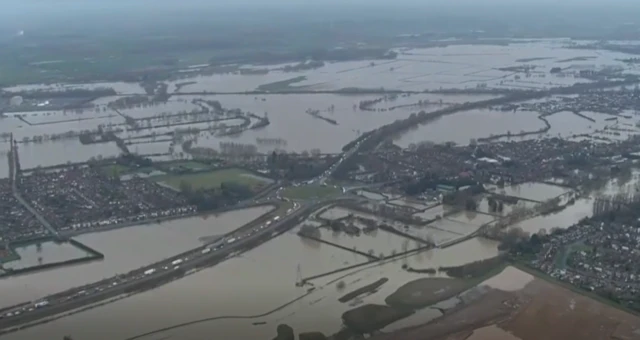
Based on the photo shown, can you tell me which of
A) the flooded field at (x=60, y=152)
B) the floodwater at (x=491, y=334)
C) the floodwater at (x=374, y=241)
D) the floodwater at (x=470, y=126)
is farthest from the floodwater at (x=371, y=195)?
the flooded field at (x=60, y=152)

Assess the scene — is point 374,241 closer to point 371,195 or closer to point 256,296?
point 371,195

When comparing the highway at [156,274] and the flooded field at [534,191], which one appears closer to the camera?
the highway at [156,274]

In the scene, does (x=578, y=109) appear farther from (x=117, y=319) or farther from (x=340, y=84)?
(x=117, y=319)

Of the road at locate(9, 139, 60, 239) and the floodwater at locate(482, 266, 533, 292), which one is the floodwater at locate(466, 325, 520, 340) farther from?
the road at locate(9, 139, 60, 239)

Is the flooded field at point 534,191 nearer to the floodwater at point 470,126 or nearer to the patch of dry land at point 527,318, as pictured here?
the floodwater at point 470,126

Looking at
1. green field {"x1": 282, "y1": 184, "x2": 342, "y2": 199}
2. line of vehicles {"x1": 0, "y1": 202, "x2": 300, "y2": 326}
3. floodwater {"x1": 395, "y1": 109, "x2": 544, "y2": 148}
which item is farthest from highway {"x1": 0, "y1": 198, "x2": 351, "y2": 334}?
floodwater {"x1": 395, "y1": 109, "x2": 544, "y2": 148}

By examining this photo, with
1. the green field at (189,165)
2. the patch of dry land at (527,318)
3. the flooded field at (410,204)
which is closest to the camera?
the patch of dry land at (527,318)

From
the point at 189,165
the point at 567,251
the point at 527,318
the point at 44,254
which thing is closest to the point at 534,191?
the point at 567,251
